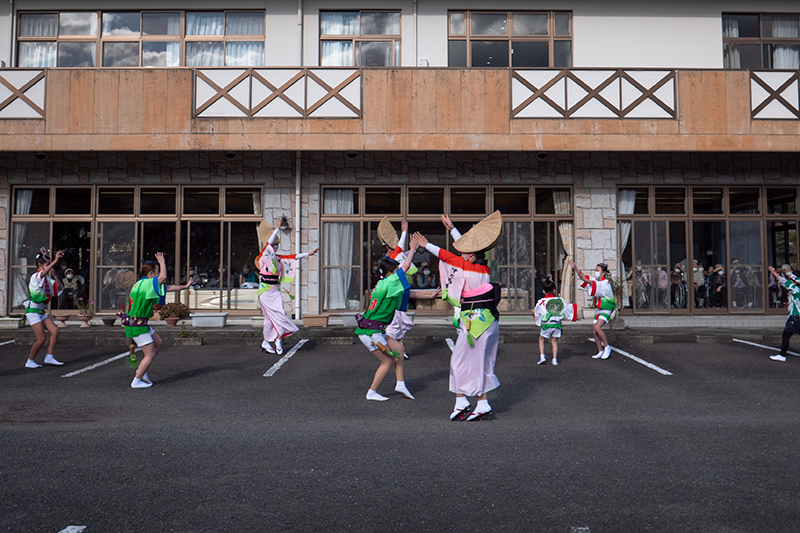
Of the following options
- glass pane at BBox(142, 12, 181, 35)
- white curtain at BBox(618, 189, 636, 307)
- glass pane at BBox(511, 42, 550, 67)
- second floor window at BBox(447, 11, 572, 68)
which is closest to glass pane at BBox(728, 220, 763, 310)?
white curtain at BBox(618, 189, 636, 307)

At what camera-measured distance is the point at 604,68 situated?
13.9 metres

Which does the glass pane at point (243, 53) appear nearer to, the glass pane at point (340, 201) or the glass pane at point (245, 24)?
the glass pane at point (245, 24)

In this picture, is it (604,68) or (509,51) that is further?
(509,51)

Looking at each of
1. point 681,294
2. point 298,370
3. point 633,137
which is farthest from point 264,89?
point 681,294

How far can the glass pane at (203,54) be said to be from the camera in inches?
607

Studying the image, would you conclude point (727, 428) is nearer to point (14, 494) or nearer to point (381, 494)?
point (381, 494)

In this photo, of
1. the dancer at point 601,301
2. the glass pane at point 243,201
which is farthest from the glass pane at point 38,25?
the dancer at point 601,301

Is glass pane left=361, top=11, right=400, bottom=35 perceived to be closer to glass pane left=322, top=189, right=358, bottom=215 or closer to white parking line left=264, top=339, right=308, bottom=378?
glass pane left=322, top=189, right=358, bottom=215

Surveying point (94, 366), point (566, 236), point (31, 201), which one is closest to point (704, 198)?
point (566, 236)

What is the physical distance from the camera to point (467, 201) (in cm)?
1517

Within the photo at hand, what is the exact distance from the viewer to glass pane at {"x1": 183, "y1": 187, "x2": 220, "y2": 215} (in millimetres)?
14977

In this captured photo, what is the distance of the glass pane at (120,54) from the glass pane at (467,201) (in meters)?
8.73

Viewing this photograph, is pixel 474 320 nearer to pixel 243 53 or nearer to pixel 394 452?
pixel 394 452

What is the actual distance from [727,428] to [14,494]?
19.8 ft
